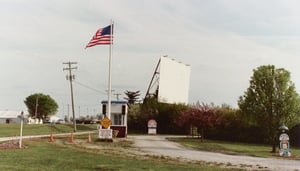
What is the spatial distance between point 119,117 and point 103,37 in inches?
374

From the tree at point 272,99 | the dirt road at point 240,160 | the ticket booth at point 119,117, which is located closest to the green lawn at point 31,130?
the ticket booth at point 119,117

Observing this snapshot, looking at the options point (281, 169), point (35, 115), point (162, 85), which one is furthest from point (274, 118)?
point (35, 115)

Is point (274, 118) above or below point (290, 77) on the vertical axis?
below

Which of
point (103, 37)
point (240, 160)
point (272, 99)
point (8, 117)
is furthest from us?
point (8, 117)

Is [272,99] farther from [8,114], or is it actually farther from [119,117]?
[8,114]

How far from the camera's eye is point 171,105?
59469 millimetres

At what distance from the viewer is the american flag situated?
28230 mm

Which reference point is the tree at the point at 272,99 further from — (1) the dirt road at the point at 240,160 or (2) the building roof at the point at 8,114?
(2) the building roof at the point at 8,114

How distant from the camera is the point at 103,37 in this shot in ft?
93.8

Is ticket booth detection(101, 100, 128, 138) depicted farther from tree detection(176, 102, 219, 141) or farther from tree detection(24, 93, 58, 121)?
tree detection(24, 93, 58, 121)

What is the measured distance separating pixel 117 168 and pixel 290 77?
60.6 ft

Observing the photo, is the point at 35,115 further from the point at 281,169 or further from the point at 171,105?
the point at 281,169

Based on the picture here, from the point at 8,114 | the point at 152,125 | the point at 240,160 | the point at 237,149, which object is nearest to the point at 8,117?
the point at 8,114

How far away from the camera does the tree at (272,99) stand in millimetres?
27125
